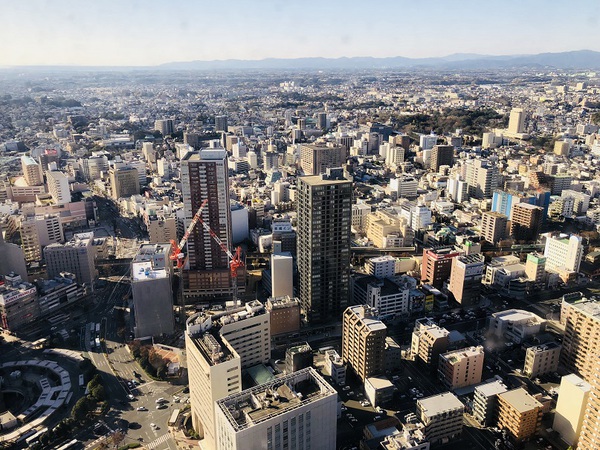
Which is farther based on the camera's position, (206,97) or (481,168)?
(206,97)

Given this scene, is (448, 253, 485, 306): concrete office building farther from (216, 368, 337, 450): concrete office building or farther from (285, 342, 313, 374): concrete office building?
(216, 368, 337, 450): concrete office building

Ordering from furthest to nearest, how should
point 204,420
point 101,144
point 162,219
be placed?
1. point 101,144
2. point 162,219
3. point 204,420

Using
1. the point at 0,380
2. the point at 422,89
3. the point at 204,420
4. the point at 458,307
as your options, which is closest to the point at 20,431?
the point at 0,380

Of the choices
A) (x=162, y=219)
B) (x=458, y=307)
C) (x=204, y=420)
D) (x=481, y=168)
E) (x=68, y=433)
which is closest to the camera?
(x=204, y=420)

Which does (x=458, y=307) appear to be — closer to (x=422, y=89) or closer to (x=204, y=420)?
(x=204, y=420)

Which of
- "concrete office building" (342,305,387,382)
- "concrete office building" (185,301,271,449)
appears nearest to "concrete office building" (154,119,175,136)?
"concrete office building" (342,305,387,382)

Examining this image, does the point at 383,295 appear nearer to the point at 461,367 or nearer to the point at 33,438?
the point at 461,367

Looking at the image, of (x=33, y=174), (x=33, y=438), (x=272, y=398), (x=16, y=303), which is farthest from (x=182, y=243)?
(x=33, y=174)

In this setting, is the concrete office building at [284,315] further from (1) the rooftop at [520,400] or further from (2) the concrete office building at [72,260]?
(2) the concrete office building at [72,260]
